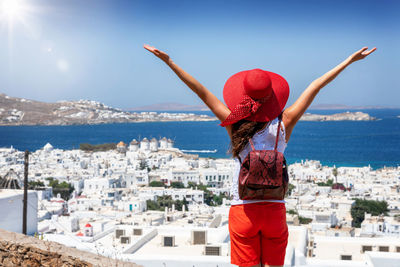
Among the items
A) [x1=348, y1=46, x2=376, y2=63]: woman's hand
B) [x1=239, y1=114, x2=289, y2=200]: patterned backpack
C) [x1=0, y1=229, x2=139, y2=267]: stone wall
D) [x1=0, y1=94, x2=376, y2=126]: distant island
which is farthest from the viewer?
[x1=0, y1=94, x2=376, y2=126]: distant island

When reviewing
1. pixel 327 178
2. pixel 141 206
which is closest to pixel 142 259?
pixel 141 206

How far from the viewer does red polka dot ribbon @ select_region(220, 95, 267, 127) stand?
1169mm

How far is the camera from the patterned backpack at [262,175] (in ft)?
3.70

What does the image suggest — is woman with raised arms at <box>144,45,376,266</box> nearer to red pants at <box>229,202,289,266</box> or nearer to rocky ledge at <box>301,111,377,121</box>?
red pants at <box>229,202,289,266</box>

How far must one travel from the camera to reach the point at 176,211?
58.2ft

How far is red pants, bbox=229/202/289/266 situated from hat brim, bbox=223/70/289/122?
0.65ft

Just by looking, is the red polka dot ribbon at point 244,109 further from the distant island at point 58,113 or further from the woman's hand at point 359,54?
the distant island at point 58,113

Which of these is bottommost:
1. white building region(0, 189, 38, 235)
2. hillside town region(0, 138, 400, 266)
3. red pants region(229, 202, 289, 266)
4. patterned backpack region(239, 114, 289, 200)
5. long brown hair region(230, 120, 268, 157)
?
hillside town region(0, 138, 400, 266)

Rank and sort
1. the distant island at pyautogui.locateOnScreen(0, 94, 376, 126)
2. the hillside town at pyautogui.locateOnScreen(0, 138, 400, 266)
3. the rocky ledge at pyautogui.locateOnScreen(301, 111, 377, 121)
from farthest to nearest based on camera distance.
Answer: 1. the rocky ledge at pyautogui.locateOnScreen(301, 111, 377, 121)
2. the distant island at pyautogui.locateOnScreen(0, 94, 376, 126)
3. the hillside town at pyautogui.locateOnScreen(0, 138, 400, 266)

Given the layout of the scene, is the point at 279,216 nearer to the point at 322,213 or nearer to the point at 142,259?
the point at 142,259

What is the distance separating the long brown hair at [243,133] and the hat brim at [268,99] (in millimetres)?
13

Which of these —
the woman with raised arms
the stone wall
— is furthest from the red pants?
the stone wall

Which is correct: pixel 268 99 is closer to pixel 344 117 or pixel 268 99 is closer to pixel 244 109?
pixel 244 109

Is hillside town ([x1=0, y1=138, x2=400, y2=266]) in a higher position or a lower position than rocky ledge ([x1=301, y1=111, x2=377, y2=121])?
lower
